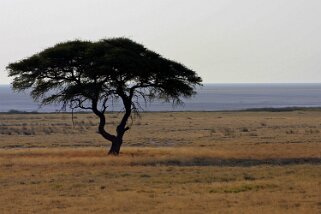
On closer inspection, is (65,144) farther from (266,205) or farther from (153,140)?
(266,205)

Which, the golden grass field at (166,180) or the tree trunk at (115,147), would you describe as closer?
the golden grass field at (166,180)

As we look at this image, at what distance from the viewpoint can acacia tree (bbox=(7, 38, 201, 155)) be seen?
117 ft

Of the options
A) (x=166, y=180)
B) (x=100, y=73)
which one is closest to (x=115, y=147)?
(x=100, y=73)

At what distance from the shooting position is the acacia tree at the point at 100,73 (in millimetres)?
35656

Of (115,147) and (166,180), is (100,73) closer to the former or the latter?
(115,147)

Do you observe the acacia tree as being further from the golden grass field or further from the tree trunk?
the golden grass field

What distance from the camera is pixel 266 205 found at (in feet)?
59.5

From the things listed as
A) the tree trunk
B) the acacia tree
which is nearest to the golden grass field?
the tree trunk

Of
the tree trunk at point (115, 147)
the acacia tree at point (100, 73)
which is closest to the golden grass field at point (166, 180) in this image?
the tree trunk at point (115, 147)

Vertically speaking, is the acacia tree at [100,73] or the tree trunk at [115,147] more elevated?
the acacia tree at [100,73]

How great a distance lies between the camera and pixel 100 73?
3534 cm

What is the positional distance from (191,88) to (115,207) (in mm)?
20934

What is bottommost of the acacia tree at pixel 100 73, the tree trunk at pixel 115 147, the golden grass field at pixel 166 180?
the golden grass field at pixel 166 180

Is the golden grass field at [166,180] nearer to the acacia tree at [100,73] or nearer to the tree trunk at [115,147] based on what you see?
the tree trunk at [115,147]
